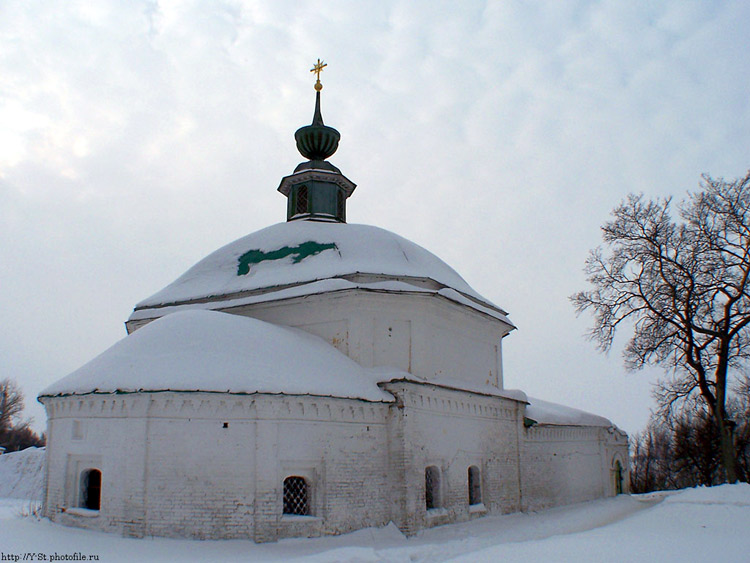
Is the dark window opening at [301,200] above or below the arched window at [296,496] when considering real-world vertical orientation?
above

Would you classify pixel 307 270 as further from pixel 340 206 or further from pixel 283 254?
pixel 340 206

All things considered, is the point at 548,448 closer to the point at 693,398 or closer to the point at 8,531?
the point at 693,398

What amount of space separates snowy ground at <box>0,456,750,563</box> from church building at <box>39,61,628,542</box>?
35cm

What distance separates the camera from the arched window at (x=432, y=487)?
14.4 meters

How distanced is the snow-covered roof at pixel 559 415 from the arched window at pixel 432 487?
5.28 m

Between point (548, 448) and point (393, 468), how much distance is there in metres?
8.13

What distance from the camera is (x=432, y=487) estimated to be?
14516 mm

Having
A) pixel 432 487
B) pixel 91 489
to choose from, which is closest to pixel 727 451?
pixel 432 487

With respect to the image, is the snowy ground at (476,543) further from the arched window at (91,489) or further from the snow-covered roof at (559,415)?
the snow-covered roof at (559,415)

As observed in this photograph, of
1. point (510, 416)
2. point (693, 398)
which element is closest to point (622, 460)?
point (693, 398)

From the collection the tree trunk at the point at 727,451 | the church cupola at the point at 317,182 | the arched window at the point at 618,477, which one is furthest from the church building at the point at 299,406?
the arched window at the point at 618,477

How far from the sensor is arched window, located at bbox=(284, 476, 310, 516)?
1213 centimetres

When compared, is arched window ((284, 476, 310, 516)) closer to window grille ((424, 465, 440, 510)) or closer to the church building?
the church building

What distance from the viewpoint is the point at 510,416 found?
58.3 ft
